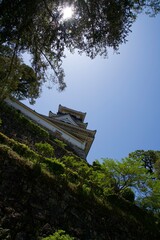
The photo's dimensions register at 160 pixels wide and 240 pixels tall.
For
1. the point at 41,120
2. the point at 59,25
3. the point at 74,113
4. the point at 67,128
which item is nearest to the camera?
the point at 59,25

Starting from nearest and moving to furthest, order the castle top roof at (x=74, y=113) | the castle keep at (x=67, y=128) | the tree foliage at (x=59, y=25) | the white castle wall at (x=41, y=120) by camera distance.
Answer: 1. the tree foliage at (x=59, y=25)
2. the white castle wall at (x=41, y=120)
3. the castle keep at (x=67, y=128)
4. the castle top roof at (x=74, y=113)

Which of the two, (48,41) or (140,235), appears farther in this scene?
(140,235)

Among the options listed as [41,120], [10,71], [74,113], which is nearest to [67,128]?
[41,120]

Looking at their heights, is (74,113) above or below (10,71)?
above

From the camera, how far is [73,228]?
7.25 m

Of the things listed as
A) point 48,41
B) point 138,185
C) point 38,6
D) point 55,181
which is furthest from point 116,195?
point 38,6

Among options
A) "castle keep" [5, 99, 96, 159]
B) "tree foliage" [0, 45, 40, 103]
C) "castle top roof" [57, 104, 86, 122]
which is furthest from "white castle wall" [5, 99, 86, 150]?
"tree foliage" [0, 45, 40, 103]

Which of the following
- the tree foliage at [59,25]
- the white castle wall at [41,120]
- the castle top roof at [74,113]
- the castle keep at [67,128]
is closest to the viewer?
the tree foliage at [59,25]

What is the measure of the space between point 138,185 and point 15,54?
900cm

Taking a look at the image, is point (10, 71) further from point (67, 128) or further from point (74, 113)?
point (74, 113)

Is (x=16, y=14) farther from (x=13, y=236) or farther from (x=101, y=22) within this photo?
(x=13, y=236)

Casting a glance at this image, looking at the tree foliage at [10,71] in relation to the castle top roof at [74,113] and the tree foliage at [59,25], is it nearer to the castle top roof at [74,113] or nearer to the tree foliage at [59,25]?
the tree foliage at [59,25]

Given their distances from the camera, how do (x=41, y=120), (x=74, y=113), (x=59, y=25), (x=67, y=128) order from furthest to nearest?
1. (x=74, y=113)
2. (x=67, y=128)
3. (x=41, y=120)
4. (x=59, y=25)

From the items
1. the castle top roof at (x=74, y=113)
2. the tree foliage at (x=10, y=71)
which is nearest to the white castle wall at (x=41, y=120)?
the castle top roof at (x=74, y=113)
